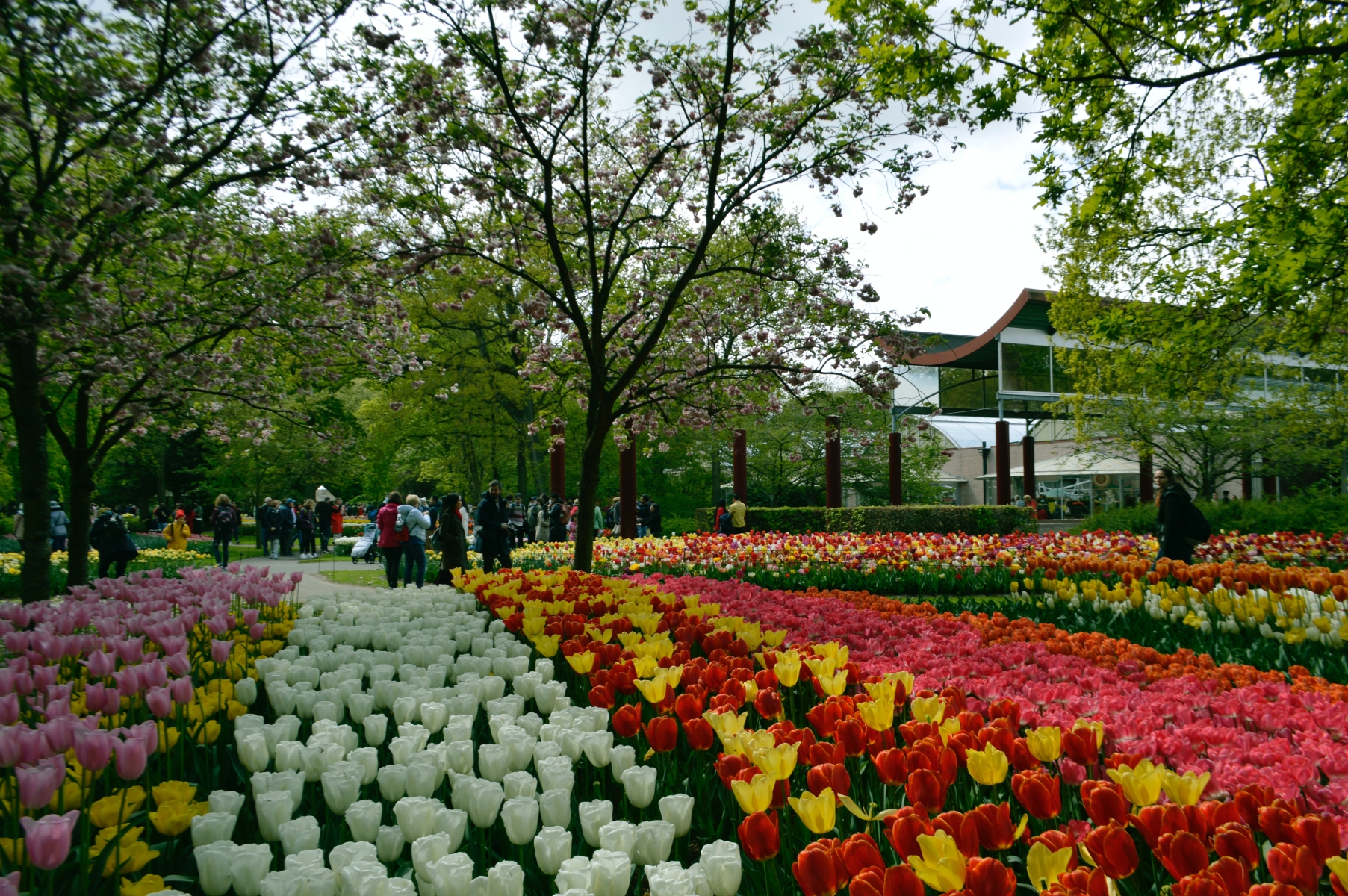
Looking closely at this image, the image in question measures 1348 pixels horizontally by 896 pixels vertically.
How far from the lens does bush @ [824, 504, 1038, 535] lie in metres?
21.9

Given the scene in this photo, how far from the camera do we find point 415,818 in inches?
76.6

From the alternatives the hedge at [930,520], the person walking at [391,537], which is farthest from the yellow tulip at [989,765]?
the hedge at [930,520]

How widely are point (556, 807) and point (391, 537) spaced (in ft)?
41.0

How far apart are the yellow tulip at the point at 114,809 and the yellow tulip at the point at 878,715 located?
6.52 ft

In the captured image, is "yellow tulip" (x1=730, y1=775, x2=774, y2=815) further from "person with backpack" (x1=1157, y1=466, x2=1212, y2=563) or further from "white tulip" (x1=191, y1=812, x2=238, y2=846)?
"person with backpack" (x1=1157, y1=466, x2=1212, y2=563)

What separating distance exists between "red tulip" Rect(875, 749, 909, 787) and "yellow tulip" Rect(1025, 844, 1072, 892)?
1.87 ft

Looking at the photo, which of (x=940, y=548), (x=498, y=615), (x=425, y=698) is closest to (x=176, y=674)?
(x=425, y=698)

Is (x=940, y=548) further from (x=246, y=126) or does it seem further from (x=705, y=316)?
(x=246, y=126)

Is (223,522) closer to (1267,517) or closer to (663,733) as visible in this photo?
(663,733)

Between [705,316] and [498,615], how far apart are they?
6352 mm

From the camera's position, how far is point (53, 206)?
5645 millimetres

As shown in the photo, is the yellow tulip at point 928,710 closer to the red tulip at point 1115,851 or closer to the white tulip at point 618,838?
the red tulip at point 1115,851

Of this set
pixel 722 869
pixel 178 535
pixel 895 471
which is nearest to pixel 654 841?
pixel 722 869

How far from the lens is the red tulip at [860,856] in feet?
5.49
